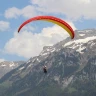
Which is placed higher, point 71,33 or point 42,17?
point 42,17

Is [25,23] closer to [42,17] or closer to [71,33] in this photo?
[42,17]

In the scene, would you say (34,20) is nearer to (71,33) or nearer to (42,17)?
(42,17)

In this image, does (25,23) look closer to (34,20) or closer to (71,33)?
(34,20)

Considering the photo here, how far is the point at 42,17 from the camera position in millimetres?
46031

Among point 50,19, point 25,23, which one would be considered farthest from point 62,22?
point 25,23

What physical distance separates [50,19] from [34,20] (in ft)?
8.77

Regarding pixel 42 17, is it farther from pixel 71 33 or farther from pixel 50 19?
pixel 71 33

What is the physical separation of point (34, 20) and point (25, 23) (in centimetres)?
196

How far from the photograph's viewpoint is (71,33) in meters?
48.2

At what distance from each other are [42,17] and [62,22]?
3.46 m

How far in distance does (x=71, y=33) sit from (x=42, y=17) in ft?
19.3

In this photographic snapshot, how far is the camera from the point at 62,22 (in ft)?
154

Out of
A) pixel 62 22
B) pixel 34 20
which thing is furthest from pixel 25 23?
pixel 62 22

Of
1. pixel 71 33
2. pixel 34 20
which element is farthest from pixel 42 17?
pixel 71 33
